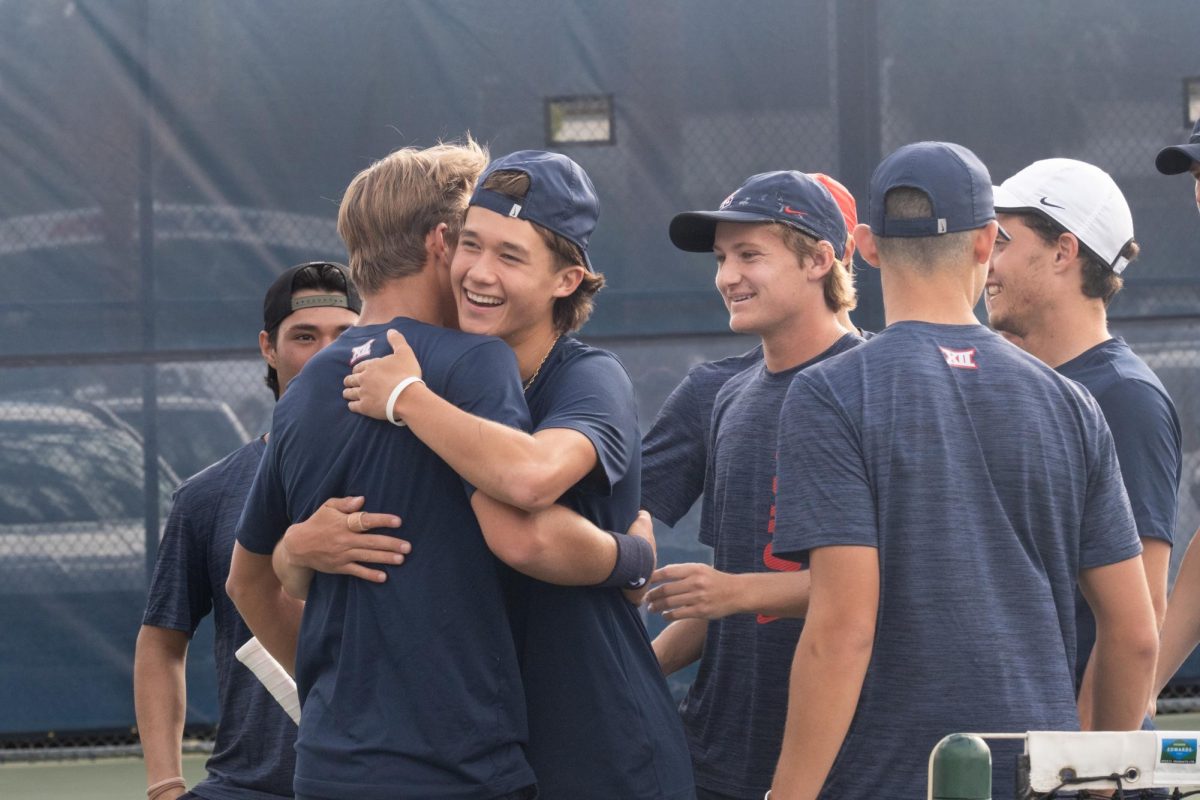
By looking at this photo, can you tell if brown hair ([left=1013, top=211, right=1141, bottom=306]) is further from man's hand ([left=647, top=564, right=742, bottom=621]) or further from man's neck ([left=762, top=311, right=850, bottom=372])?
man's hand ([left=647, top=564, right=742, bottom=621])

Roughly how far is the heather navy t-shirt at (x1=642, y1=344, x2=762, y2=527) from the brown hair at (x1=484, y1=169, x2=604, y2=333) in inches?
21.7

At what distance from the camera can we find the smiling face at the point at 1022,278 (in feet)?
9.52

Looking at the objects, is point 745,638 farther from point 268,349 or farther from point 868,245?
point 268,349

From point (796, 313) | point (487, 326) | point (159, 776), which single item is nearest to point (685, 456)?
point (796, 313)

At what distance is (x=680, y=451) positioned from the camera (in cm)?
289

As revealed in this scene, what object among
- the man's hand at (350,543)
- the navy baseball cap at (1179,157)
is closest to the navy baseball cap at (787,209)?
the navy baseball cap at (1179,157)

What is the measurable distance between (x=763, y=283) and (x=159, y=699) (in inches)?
58.2

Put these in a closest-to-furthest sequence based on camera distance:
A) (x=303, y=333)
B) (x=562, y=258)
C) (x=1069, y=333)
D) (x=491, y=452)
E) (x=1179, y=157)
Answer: (x=491, y=452)
(x=562, y=258)
(x=1069, y=333)
(x=1179, y=157)
(x=303, y=333)

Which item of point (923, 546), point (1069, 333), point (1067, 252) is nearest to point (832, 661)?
point (923, 546)

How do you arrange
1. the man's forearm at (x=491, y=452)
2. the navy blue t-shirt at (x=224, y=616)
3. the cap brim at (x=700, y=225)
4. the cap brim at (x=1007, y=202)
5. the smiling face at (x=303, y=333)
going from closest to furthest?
the man's forearm at (x=491, y=452)
the cap brim at (x=700, y=225)
the navy blue t-shirt at (x=224, y=616)
the cap brim at (x=1007, y=202)
the smiling face at (x=303, y=333)

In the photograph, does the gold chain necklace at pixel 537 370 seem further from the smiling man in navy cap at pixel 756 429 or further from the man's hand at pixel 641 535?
the smiling man in navy cap at pixel 756 429

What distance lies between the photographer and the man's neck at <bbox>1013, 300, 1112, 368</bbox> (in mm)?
2838

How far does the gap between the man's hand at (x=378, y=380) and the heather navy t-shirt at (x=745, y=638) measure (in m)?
0.75

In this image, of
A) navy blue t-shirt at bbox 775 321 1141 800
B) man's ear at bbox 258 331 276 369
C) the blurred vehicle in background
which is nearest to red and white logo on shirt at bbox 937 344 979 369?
navy blue t-shirt at bbox 775 321 1141 800
